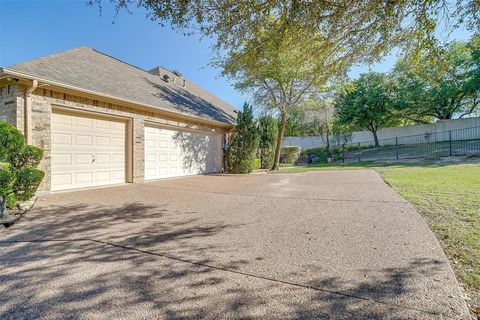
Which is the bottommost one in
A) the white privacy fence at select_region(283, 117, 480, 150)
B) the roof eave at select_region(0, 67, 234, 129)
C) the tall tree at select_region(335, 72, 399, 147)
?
the roof eave at select_region(0, 67, 234, 129)

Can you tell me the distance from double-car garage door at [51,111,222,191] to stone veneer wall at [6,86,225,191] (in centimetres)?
22

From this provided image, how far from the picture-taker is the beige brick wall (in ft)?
20.7

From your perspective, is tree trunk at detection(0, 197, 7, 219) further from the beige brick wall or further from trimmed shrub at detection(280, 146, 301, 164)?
trimmed shrub at detection(280, 146, 301, 164)

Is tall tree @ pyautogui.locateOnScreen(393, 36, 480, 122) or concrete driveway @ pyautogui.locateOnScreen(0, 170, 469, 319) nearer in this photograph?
concrete driveway @ pyautogui.locateOnScreen(0, 170, 469, 319)

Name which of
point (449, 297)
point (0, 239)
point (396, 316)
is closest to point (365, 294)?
point (396, 316)

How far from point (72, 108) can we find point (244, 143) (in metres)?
7.95

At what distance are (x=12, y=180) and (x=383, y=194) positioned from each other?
8.29m

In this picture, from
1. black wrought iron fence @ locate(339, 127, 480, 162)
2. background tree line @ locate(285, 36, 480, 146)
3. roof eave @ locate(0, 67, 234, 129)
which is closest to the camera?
roof eave @ locate(0, 67, 234, 129)

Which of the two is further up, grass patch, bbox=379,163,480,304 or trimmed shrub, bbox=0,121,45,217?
trimmed shrub, bbox=0,121,45,217

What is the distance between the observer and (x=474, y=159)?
503 inches

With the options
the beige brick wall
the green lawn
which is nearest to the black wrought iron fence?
the green lawn

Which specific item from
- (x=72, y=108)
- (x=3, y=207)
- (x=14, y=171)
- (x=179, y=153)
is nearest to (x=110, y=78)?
(x=72, y=108)

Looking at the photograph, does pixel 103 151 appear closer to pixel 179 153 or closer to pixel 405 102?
pixel 179 153

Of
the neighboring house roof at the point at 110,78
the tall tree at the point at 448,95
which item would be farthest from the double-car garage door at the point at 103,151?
the tall tree at the point at 448,95
